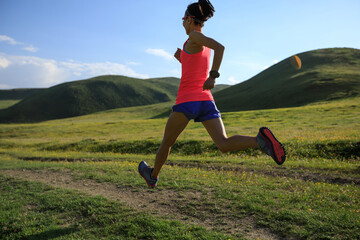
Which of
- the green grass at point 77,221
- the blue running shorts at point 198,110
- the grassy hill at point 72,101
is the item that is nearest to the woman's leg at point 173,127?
the blue running shorts at point 198,110

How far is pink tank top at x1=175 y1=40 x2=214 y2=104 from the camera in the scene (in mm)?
5160

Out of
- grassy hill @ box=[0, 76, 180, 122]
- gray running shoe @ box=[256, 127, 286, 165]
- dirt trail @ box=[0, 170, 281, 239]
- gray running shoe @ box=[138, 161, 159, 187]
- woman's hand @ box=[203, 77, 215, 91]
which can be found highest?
grassy hill @ box=[0, 76, 180, 122]

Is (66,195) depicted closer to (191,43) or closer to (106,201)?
(106,201)

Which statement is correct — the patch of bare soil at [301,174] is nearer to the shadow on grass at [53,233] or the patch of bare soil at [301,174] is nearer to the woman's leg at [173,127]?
the woman's leg at [173,127]

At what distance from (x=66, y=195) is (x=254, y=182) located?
20.4 ft

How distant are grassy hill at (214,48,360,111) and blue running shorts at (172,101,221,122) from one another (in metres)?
73.2

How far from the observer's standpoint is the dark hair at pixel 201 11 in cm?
505

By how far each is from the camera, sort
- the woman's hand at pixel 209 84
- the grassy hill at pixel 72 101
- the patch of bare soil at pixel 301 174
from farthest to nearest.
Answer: the grassy hill at pixel 72 101 → the patch of bare soil at pixel 301 174 → the woman's hand at pixel 209 84

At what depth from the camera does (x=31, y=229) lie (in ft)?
21.4

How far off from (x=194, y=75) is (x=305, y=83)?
306 ft

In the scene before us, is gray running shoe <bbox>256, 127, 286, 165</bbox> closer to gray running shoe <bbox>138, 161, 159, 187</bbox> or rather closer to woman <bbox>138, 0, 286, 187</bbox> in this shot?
woman <bbox>138, 0, 286, 187</bbox>

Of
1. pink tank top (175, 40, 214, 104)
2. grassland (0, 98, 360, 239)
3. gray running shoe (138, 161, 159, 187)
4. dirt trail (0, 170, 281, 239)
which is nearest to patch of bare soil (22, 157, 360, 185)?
grassland (0, 98, 360, 239)

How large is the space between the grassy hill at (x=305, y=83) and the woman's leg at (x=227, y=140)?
240 feet

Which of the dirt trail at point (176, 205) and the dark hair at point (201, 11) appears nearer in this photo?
the dark hair at point (201, 11)
